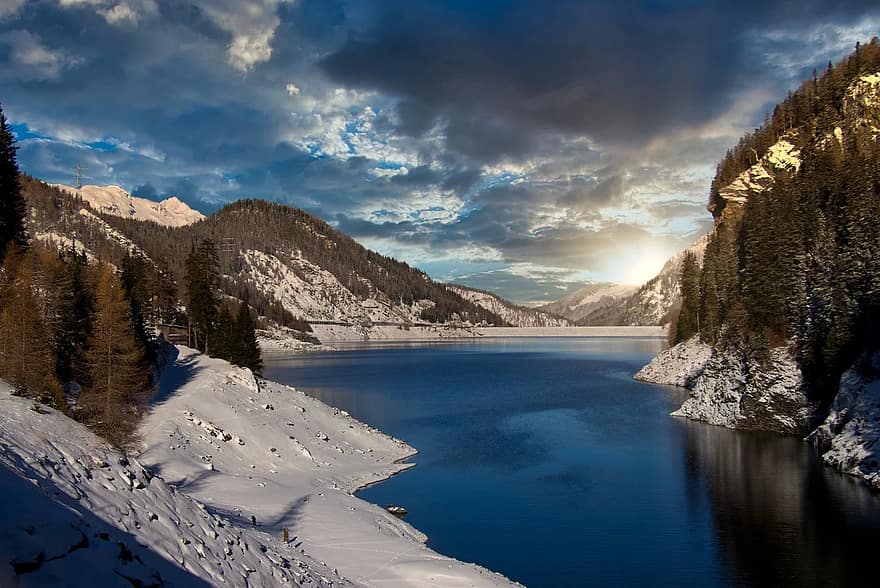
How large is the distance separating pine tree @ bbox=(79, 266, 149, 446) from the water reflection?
32.0 m

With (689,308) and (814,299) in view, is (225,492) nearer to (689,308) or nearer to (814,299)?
(814,299)

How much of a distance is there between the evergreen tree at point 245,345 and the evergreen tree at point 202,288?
5567 mm

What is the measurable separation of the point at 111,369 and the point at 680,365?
268ft

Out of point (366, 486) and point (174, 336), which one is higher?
point (174, 336)

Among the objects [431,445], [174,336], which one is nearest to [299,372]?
[174,336]

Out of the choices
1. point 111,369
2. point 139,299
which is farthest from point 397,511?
point 139,299

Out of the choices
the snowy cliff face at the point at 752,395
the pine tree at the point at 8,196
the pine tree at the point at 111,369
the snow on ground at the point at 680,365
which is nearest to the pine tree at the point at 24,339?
the pine tree at the point at 111,369

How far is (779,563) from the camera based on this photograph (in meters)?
25.2

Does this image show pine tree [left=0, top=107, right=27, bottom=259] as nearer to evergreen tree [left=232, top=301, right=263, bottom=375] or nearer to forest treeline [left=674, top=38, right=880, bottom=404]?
evergreen tree [left=232, top=301, right=263, bottom=375]

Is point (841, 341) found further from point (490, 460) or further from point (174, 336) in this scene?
point (174, 336)

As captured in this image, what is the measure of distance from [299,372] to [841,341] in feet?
294

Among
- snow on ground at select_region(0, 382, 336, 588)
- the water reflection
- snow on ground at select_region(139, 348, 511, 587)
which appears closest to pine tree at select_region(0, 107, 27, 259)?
snow on ground at select_region(139, 348, 511, 587)

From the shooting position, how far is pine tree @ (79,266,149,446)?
32875 mm

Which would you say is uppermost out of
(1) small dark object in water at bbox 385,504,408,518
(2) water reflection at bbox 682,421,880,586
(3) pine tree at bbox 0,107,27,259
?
(3) pine tree at bbox 0,107,27,259
